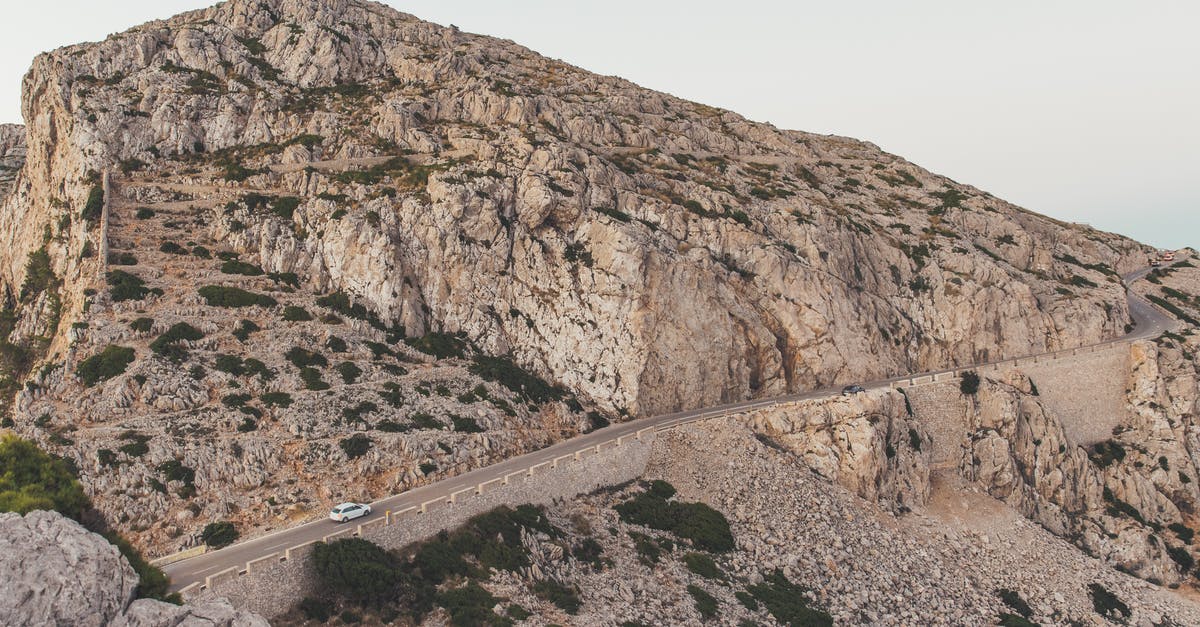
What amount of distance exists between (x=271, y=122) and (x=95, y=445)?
1685 inches

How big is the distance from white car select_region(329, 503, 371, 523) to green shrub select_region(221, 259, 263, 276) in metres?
25.6

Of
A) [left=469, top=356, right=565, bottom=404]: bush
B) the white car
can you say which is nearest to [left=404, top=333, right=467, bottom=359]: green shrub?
[left=469, top=356, right=565, bottom=404]: bush

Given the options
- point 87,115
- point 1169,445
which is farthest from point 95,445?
point 1169,445

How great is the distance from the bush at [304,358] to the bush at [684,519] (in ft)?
67.9

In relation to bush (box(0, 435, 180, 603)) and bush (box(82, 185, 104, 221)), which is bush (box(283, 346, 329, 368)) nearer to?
bush (box(0, 435, 180, 603))

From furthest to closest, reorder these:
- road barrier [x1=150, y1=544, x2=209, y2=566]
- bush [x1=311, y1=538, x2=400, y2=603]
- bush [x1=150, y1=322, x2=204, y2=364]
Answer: bush [x1=150, y1=322, x2=204, y2=364], road barrier [x1=150, y1=544, x2=209, y2=566], bush [x1=311, y1=538, x2=400, y2=603]

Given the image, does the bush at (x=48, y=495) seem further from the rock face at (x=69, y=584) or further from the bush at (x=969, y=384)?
the bush at (x=969, y=384)

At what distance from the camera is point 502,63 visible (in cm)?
9869

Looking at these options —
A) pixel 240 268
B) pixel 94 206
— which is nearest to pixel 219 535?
pixel 240 268

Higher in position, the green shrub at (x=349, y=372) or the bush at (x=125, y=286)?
the bush at (x=125, y=286)

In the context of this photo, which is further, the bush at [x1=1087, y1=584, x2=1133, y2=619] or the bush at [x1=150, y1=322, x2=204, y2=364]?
the bush at [x1=1087, y1=584, x2=1133, y2=619]

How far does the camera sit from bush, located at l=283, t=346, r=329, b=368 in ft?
145

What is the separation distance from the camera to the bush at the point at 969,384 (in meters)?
55.5

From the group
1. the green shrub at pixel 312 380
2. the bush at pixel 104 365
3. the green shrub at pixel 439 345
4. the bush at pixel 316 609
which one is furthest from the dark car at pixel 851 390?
the bush at pixel 104 365
